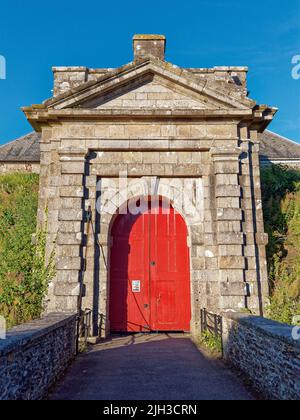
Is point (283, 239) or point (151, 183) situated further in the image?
point (283, 239)

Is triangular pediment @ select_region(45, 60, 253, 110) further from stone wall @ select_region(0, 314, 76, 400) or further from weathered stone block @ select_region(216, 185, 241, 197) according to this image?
stone wall @ select_region(0, 314, 76, 400)

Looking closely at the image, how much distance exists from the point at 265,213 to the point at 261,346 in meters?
5.55

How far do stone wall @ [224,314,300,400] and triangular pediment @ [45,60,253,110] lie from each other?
15.7ft

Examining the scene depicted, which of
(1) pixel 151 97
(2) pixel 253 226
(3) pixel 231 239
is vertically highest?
(1) pixel 151 97

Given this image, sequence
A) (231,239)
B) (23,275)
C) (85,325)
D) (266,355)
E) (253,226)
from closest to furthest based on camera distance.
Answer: (266,355), (85,325), (23,275), (231,239), (253,226)

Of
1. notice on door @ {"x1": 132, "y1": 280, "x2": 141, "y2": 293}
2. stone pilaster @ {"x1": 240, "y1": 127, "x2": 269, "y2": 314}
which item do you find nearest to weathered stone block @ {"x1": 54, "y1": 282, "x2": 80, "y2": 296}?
notice on door @ {"x1": 132, "y1": 280, "x2": 141, "y2": 293}

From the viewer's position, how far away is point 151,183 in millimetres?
7816

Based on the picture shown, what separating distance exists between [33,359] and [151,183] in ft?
15.5

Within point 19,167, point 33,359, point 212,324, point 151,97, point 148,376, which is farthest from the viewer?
point 19,167

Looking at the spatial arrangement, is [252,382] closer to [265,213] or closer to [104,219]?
[104,219]

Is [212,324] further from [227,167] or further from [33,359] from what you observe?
[33,359]

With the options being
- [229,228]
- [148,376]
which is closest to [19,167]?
[229,228]
